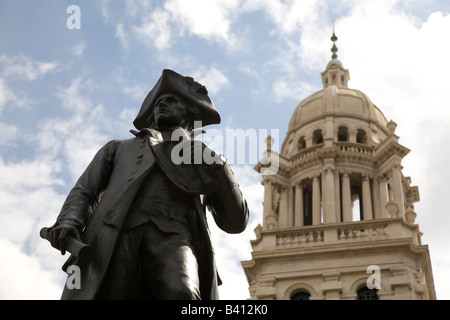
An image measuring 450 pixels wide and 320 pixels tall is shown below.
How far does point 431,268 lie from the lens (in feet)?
124

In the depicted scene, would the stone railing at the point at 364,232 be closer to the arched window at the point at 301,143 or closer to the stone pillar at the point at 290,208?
the stone pillar at the point at 290,208

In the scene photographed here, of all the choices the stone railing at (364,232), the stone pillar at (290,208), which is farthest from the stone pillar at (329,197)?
the stone pillar at (290,208)

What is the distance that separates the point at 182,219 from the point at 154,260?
0.39 metres

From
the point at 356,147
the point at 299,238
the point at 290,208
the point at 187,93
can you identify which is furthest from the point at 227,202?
the point at 356,147

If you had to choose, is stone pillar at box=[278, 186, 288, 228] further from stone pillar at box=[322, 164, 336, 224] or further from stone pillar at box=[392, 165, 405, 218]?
stone pillar at box=[392, 165, 405, 218]

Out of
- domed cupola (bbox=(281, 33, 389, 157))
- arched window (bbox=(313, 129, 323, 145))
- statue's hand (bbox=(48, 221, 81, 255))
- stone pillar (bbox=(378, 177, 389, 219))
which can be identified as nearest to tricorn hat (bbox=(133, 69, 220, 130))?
statue's hand (bbox=(48, 221, 81, 255))

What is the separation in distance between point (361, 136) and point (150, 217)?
133 feet

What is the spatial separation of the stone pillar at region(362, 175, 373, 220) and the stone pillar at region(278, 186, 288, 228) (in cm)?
422

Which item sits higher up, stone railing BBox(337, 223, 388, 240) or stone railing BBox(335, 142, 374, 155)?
stone railing BBox(335, 142, 374, 155)

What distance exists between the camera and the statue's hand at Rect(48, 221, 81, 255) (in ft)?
16.3

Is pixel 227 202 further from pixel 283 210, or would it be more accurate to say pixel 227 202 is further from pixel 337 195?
pixel 283 210

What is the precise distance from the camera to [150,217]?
5.19m

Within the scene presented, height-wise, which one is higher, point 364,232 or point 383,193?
point 383,193

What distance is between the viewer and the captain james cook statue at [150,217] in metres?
4.93
